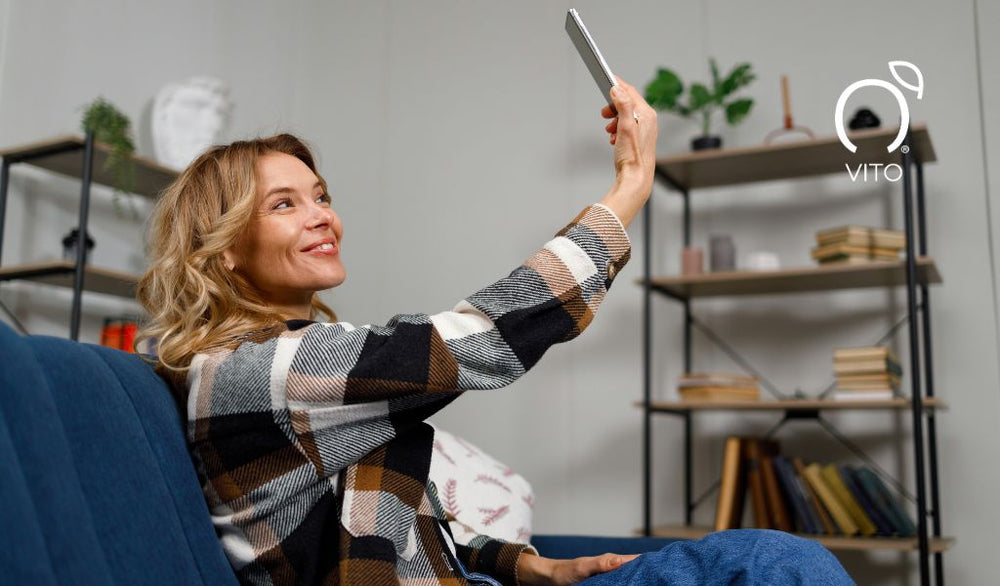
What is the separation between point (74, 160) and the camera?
2885 millimetres

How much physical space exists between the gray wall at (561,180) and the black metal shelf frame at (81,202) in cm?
12

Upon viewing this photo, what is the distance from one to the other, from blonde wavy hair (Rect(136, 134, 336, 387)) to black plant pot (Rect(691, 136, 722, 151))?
2101 mm

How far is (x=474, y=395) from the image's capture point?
379cm

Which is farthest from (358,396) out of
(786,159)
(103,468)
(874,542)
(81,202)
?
(786,159)

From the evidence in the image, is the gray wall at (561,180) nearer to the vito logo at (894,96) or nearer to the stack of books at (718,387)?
the vito logo at (894,96)

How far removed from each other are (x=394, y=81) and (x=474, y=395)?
1.37 meters

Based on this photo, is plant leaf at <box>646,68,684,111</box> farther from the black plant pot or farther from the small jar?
the small jar

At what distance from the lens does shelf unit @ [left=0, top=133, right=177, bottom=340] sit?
268cm

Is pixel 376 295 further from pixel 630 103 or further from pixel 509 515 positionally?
pixel 630 103

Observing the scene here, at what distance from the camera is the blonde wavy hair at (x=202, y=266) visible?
1.15 meters

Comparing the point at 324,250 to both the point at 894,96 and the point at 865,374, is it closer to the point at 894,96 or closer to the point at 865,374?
the point at 865,374

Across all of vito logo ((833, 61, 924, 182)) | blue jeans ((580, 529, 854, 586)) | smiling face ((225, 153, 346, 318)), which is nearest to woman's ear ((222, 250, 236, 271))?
smiling face ((225, 153, 346, 318))

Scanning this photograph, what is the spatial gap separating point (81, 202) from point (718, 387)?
6.23ft

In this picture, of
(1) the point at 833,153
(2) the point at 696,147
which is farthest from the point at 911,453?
(2) the point at 696,147
